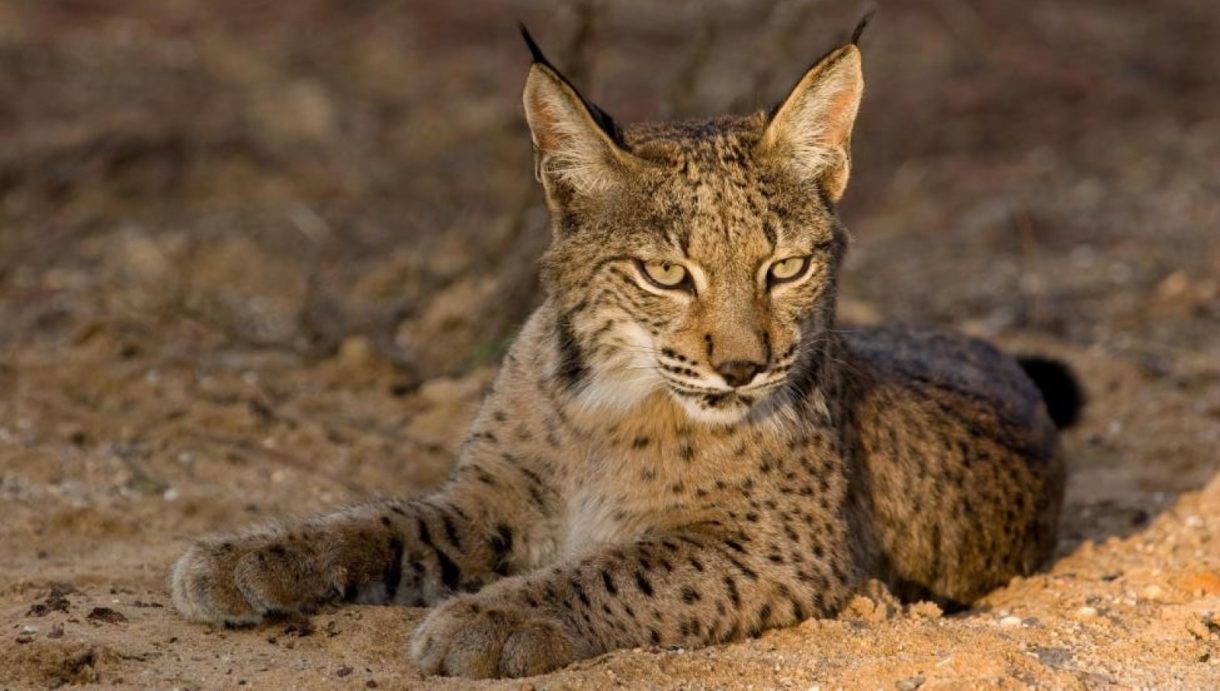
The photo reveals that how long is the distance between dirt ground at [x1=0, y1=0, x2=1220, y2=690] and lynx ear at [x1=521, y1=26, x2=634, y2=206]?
145 cm

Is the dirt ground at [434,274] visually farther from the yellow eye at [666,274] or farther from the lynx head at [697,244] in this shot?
the yellow eye at [666,274]

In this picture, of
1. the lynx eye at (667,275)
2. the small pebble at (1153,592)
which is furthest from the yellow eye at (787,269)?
the small pebble at (1153,592)

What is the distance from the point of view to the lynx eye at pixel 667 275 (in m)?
5.02

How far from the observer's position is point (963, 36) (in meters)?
15.4

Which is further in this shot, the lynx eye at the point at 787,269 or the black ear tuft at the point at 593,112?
the lynx eye at the point at 787,269

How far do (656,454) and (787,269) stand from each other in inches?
28.2

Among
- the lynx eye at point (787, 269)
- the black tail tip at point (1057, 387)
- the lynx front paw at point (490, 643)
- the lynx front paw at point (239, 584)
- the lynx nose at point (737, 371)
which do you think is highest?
the lynx eye at point (787, 269)

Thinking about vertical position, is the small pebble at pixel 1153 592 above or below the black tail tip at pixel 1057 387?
below

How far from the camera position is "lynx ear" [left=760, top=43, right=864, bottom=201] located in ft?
16.8

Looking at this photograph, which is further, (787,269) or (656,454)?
(656,454)

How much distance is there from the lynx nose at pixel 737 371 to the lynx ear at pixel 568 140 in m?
0.74

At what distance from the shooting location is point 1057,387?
300 inches

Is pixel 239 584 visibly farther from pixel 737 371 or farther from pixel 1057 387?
pixel 1057 387

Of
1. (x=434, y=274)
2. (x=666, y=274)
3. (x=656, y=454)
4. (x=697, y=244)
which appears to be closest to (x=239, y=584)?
(x=656, y=454)
